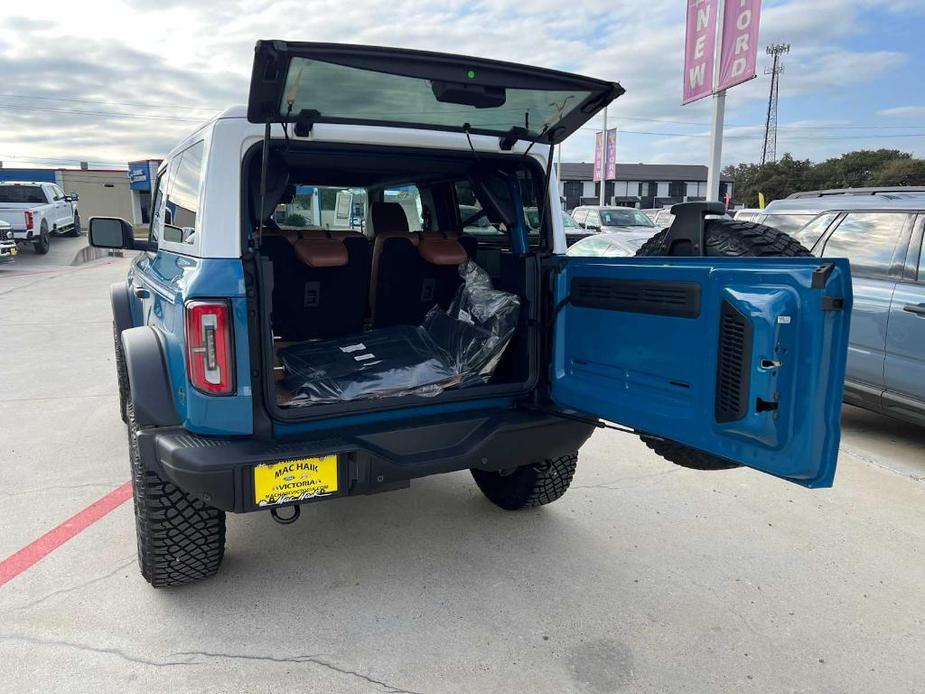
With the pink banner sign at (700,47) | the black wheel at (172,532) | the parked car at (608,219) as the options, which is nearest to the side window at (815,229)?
the pink banner sign at (700,47)

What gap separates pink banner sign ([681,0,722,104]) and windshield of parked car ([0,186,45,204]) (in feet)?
59.1

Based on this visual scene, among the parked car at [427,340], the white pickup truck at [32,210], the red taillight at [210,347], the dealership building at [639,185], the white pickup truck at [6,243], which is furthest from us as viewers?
the dealership building at [639,185]

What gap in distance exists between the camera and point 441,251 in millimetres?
3600

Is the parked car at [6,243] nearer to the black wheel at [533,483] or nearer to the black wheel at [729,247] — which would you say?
the black wheel at [533,483]

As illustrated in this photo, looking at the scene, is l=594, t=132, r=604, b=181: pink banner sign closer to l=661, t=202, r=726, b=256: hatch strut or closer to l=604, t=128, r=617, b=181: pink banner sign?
l=604, t=128, r=617, b=181: pink banner sign

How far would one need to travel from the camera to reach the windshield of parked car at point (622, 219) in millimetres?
16844

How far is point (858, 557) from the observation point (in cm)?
315

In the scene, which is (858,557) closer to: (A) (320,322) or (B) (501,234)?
(B) (501,234)

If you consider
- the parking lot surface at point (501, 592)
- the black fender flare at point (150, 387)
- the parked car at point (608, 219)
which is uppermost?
the parked car at point (608, 219)

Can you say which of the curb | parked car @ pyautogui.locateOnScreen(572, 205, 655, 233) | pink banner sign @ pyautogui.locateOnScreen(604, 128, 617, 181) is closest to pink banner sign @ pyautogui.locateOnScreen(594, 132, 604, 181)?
pink banner sign @ pyautogui.locateOnScreen(604, 128, 617, 181)

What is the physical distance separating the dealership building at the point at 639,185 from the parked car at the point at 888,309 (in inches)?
2152

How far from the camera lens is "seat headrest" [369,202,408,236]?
12.9 ft

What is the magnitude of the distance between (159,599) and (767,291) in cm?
260

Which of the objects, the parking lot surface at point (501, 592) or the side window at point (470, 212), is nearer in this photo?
the parking lot surface at point (501, 592)
